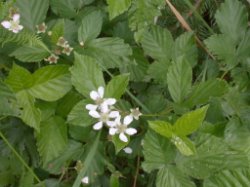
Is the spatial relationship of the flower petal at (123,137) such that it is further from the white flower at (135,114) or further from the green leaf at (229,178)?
the green leaf at (229,178)

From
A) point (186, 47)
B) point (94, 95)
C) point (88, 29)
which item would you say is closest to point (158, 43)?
point (186, 47)

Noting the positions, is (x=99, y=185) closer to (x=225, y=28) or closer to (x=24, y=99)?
(x=24, y=99)

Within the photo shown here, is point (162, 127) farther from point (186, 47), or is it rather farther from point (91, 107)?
point (186, 47)

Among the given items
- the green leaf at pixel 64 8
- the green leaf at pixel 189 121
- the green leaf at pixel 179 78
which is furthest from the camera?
the green leaf at pixel 64 8

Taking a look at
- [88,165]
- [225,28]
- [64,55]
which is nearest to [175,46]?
[225,28]

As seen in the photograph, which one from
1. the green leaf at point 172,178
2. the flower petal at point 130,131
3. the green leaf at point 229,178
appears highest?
the flower petal at point 130,131

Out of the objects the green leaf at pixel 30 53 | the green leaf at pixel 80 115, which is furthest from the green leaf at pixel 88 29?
the green leaf at pixel 80 115
